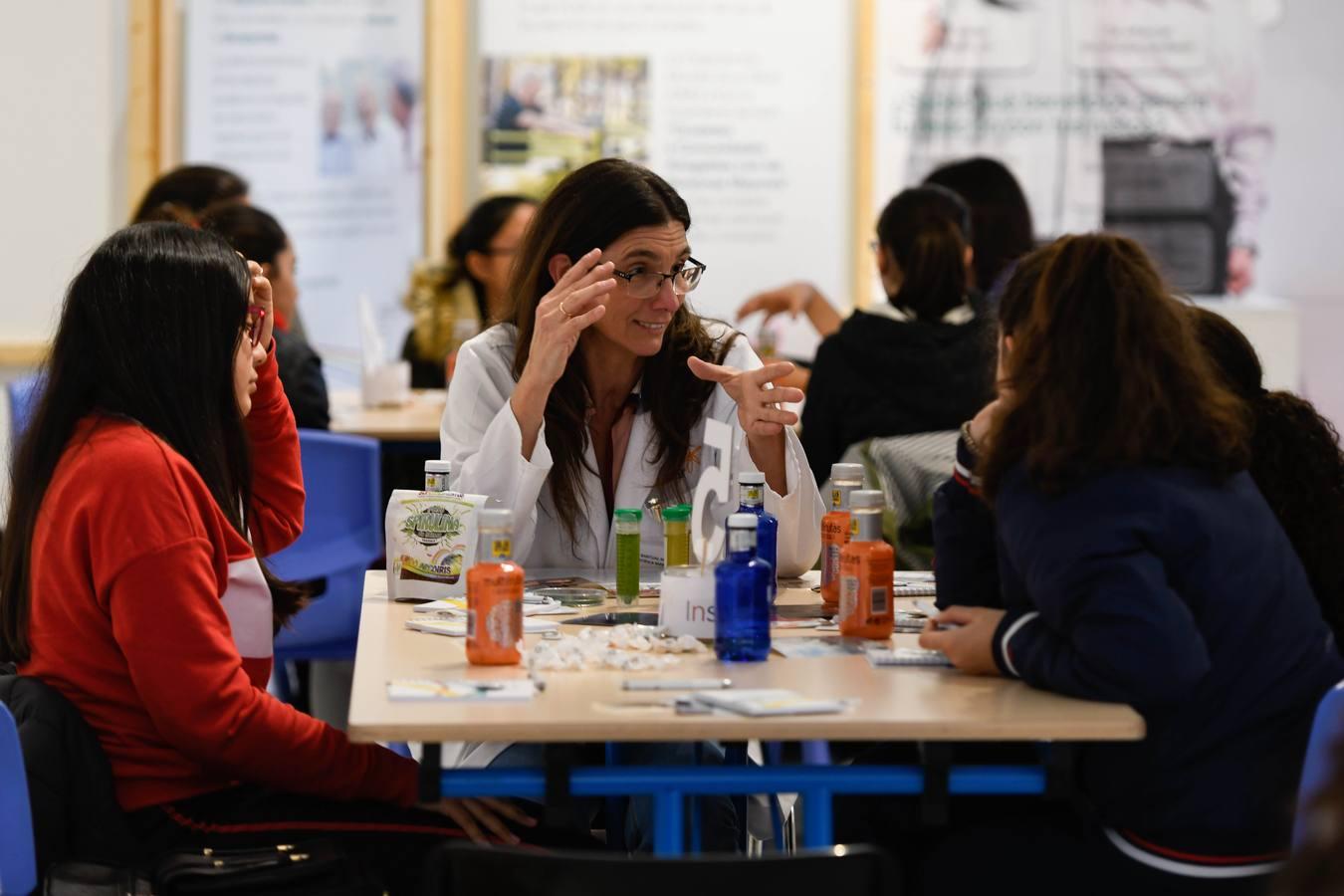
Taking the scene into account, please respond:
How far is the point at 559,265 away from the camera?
2.80 m

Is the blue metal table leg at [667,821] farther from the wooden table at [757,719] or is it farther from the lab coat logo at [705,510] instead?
the lab coat logo at [705,510]

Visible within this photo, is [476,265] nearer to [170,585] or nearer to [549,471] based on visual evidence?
[549,471]

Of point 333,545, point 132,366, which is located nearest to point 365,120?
A: point 333,545

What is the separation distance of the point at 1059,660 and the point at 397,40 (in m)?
4.88

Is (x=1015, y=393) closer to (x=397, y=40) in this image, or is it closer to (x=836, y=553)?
(x=836, y=553)

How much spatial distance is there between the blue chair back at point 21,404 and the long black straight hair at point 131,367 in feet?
0.13

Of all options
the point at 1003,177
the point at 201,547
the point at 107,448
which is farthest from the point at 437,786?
the point at 1003,177

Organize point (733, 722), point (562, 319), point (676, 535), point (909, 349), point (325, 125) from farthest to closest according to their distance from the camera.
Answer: point (325, 125) → point (909, 349) → point (562, 319) → point (676, 535) → point (733, 722)

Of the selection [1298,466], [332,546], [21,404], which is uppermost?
[1298,466]

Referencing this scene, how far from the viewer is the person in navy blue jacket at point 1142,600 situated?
1.77 m

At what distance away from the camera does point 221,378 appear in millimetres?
2059

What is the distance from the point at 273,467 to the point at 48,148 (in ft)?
12.7

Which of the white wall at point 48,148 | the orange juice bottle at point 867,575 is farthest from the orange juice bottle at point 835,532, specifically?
the white wall at point 48,148

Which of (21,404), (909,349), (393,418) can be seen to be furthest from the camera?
(393,418)
